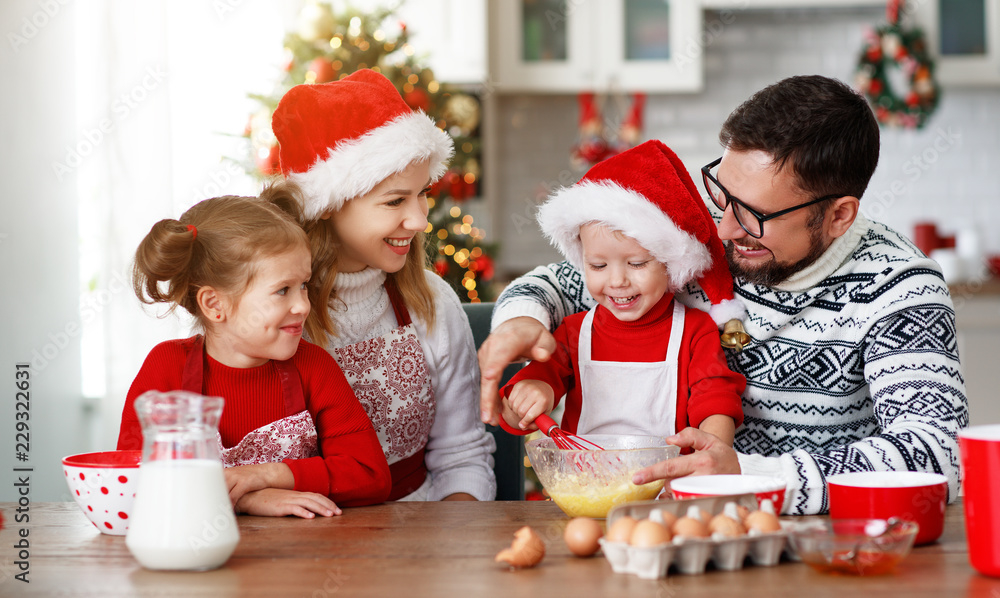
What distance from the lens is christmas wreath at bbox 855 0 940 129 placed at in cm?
402

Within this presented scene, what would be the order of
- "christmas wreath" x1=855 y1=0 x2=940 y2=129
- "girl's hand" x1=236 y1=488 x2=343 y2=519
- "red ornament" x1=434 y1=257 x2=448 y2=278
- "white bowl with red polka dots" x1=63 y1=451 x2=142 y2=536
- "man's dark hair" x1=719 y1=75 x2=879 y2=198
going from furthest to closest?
"christmas wreath" x1=855 y1=0 x2=940 y2=129
"red ornament" x1=434 y1=257 x2=448 y2=278
"man's dark hair" x1=719 y1=75 x2=879 y2=198
"girl's hand" x1=236 y1=488 x2=343 y2=519
"white bowl with red polka dots" x1=63 y1=451 x2=142 y2=536

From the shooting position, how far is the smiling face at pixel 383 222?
1538mm

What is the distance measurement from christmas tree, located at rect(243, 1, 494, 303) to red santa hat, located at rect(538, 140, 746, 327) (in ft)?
4.87

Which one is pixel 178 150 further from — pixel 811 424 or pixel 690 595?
pixel 690 595

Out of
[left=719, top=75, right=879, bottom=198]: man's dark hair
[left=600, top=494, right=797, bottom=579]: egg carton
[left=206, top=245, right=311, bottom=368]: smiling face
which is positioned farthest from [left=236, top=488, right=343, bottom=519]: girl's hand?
[left=719, top=75, right=879, bottom=198]: man's dark hair

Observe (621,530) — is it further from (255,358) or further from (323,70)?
(323,70)

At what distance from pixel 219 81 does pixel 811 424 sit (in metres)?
2.39

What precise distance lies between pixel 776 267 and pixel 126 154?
1933mm

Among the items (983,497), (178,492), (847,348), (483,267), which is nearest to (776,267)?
(847,348)

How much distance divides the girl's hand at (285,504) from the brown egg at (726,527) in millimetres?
528

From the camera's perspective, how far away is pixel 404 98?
3.17 metres

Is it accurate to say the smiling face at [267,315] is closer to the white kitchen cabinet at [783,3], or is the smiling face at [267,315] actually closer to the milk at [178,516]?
the milk at [178,516]

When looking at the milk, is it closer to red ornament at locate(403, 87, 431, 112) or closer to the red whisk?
the red whisk

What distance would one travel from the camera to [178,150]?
2.88 m
